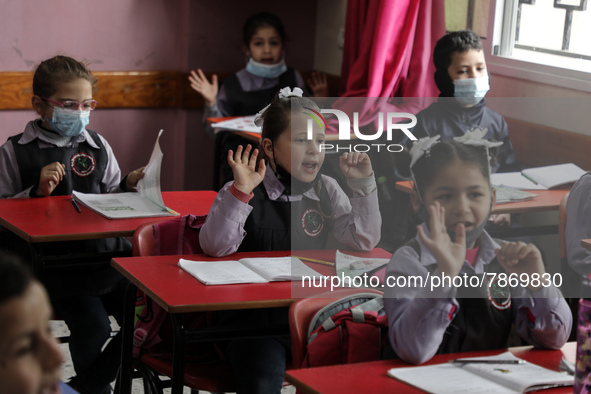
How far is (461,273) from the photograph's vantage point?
1.34m

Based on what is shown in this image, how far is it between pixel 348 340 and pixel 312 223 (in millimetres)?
287

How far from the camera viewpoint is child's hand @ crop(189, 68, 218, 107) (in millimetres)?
4418

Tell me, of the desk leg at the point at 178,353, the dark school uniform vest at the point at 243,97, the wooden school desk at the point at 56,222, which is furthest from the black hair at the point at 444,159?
the dark school uniform vest at the point at 243,97

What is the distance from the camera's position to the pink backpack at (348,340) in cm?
160

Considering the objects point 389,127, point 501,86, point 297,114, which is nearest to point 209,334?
point 297,114

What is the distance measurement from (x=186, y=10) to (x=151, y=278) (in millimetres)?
2862

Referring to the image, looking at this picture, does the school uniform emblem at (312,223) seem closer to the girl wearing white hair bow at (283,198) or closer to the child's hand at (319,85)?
the girl wearing white hair bow at (283,198)

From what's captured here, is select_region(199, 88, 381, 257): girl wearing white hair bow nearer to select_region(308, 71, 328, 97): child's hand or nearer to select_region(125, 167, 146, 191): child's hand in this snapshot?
select_region(125, 167, 146, 191): child's hand

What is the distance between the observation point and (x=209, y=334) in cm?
189

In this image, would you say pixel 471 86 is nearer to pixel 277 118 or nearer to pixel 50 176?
pixel 277 118

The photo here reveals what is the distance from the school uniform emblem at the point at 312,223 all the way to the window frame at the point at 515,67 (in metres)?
1.85

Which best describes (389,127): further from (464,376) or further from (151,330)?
(151,330)

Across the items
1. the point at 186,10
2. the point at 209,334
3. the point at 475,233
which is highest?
the point at 186,10

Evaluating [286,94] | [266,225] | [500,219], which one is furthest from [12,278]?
[286,94]
